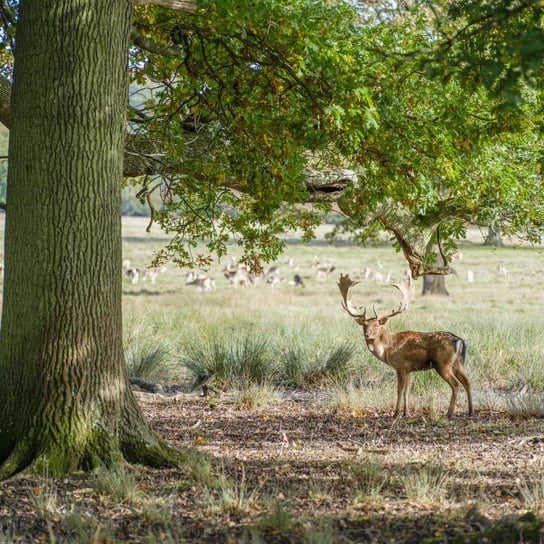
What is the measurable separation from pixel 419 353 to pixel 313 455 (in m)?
2.62

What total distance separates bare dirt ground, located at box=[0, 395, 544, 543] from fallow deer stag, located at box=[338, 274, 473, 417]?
2.98ft

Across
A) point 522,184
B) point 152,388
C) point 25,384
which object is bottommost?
point 152,388

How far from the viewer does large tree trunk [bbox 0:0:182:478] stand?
593 cm

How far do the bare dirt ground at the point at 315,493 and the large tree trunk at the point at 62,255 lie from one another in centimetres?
39

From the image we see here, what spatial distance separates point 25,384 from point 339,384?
5970 mm

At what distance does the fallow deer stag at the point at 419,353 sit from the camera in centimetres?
901

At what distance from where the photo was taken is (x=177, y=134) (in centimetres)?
882

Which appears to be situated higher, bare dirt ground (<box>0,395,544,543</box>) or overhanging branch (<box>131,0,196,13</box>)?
overhanging branch (<box>131,0,196,13</box>)

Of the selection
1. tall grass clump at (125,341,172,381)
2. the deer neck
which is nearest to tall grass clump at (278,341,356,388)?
tall grass clump at (125,341,172,381)

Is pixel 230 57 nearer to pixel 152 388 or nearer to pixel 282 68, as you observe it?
pixel 282 68

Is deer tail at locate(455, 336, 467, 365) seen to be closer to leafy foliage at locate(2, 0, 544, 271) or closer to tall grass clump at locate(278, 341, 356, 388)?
leafy foliage at locate(2, 0, 544, 271)

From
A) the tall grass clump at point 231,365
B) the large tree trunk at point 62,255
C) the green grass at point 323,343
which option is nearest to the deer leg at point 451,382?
the green grass at point 323,343

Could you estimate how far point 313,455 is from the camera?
698 centimetres

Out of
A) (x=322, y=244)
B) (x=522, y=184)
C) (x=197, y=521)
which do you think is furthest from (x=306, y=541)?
(x=322, y=244)
